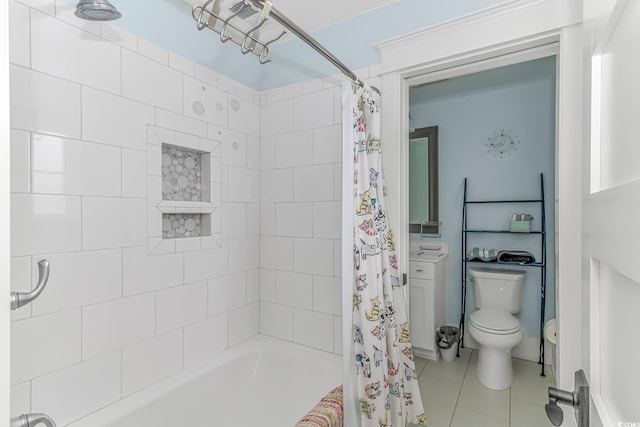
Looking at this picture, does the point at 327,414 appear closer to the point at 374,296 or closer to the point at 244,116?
the point at 374,296

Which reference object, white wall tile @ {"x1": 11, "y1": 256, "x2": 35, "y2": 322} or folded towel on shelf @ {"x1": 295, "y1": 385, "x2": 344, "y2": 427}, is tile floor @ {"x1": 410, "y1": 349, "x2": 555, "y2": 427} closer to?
folded towel on shelf @ {"x1": 295, "y1": 385, "x2": 344, "y2": 427}

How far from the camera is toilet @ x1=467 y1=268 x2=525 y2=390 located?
2.28 m

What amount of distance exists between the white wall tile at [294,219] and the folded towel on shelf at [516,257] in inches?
71.8

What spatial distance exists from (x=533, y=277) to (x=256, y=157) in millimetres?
2550

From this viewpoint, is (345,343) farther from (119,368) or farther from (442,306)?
(442,306)

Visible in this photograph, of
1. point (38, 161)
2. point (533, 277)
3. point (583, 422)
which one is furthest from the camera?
point (533, 277)

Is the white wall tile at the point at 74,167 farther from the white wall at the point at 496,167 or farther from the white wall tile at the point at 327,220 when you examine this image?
the white wall at the point at 496,167

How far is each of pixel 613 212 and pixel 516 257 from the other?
2644 millimetres

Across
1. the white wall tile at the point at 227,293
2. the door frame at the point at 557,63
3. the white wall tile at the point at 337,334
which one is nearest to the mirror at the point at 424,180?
the door frame at the point at 557,63

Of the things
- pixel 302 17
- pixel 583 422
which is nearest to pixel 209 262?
pixel 302 17

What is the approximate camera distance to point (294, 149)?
206 cm

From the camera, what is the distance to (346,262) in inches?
54.0

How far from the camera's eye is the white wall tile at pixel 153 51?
151 cm

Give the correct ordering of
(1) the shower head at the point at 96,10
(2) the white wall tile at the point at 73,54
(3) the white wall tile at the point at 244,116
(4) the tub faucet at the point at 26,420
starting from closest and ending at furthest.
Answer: (4) the tub faucet at the point at 26,420
(1) the shower head at the point at 96,10
(2) the white wall tile at the point at 73,54
(3) the white wall tile at the point at 244,116
